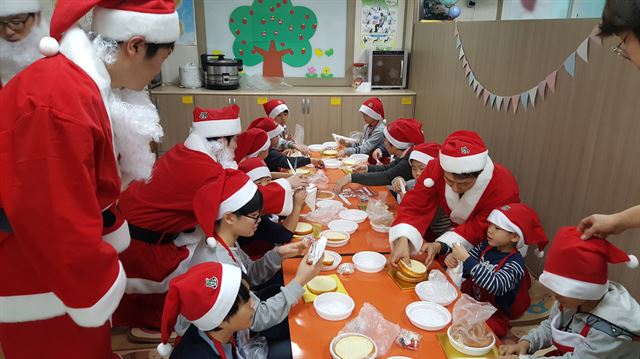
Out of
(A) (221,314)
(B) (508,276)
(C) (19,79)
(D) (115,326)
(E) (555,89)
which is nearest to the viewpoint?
(C) (19,79)

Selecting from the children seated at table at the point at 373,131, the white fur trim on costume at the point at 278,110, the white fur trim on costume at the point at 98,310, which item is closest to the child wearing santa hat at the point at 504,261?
the white fur trim on costume at the point at 98,310

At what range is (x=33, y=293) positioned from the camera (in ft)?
3.97

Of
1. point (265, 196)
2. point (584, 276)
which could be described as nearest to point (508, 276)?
point (584, 276)

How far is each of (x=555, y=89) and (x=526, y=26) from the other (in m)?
0.55

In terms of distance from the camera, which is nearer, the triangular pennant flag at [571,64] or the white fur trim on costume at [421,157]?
the triangular pennant flag at [571,64]

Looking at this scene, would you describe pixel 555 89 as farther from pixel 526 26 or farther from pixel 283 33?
pixel 283 33

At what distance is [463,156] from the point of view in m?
2.07

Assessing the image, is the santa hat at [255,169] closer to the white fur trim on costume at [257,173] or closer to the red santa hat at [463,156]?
the white fur trim on costume at [257,173]

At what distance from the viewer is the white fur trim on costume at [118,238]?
1367 millimetres

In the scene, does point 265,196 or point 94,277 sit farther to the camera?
point 265,196

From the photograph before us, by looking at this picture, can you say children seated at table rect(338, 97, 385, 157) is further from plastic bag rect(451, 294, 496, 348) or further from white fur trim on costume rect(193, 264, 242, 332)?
white fur trim on costume rect(193, 264, 242, 332)

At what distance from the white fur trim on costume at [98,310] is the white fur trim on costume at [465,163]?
5.14 feet

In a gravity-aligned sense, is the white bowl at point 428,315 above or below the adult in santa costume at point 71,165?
A: below

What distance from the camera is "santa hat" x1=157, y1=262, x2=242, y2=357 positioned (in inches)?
51.9
